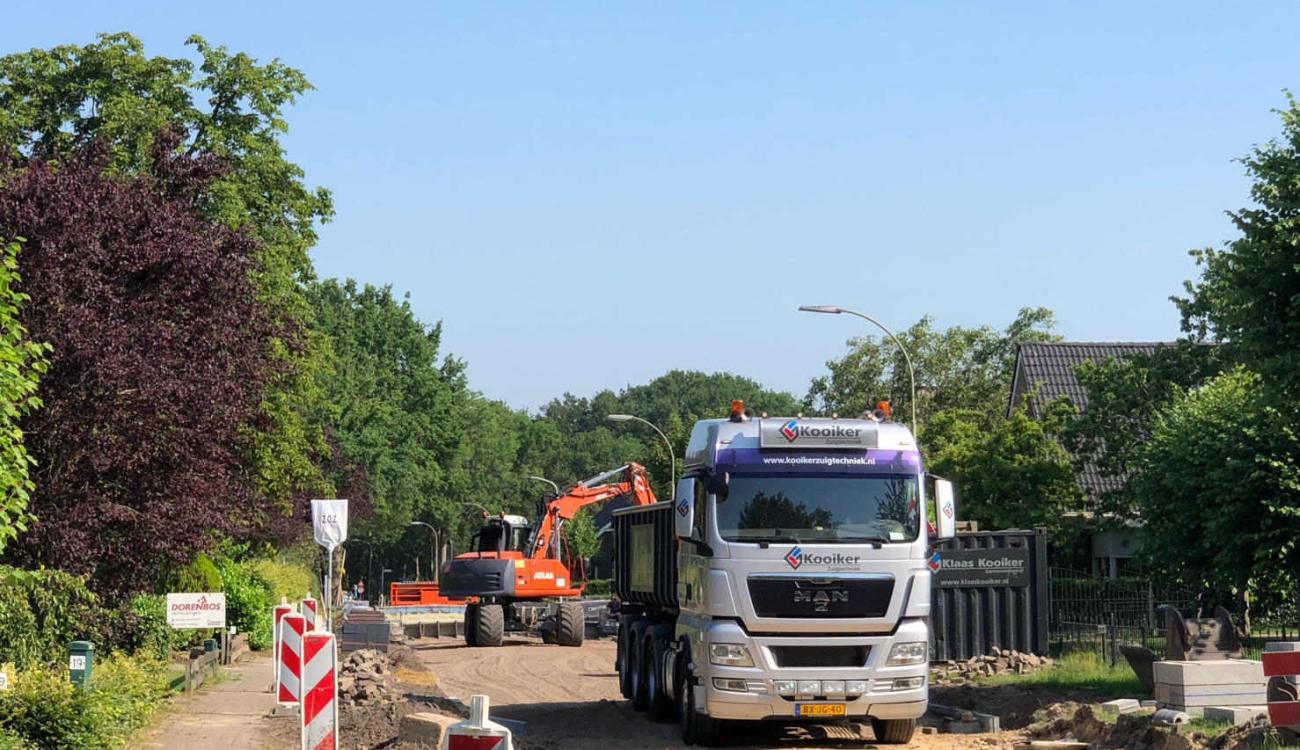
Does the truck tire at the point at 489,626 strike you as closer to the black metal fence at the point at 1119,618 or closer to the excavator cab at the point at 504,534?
the excavator cab at the point at 504,534

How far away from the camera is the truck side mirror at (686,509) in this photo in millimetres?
16656

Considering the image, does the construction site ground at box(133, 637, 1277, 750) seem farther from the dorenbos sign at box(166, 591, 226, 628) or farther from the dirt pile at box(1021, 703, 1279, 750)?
the dorenbos sign at box(166, 591, 226, 628)

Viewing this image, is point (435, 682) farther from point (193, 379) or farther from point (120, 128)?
point (120, 128)

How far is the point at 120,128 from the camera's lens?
35.4 meters

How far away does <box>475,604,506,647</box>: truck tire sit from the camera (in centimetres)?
4022

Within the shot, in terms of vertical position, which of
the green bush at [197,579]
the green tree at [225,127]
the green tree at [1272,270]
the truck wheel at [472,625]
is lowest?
the truck wheel at [472,625]

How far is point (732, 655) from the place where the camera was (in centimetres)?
1614

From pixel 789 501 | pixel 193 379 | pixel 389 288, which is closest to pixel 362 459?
pixel 389 288

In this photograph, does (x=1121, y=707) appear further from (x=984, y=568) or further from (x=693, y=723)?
(x=984, y=568)

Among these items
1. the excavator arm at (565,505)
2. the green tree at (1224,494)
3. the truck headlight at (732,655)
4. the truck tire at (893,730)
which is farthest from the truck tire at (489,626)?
the truck headlight at (732,655)

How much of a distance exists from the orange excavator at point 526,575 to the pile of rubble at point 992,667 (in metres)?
14.3

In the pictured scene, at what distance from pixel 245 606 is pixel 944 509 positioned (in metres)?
21.5

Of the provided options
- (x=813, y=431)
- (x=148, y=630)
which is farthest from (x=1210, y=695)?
(x=148, y=630)

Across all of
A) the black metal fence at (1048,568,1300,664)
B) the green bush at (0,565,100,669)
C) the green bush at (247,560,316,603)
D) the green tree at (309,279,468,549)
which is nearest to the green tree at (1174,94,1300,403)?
the black metal fence at (1048,568,1300,664)
